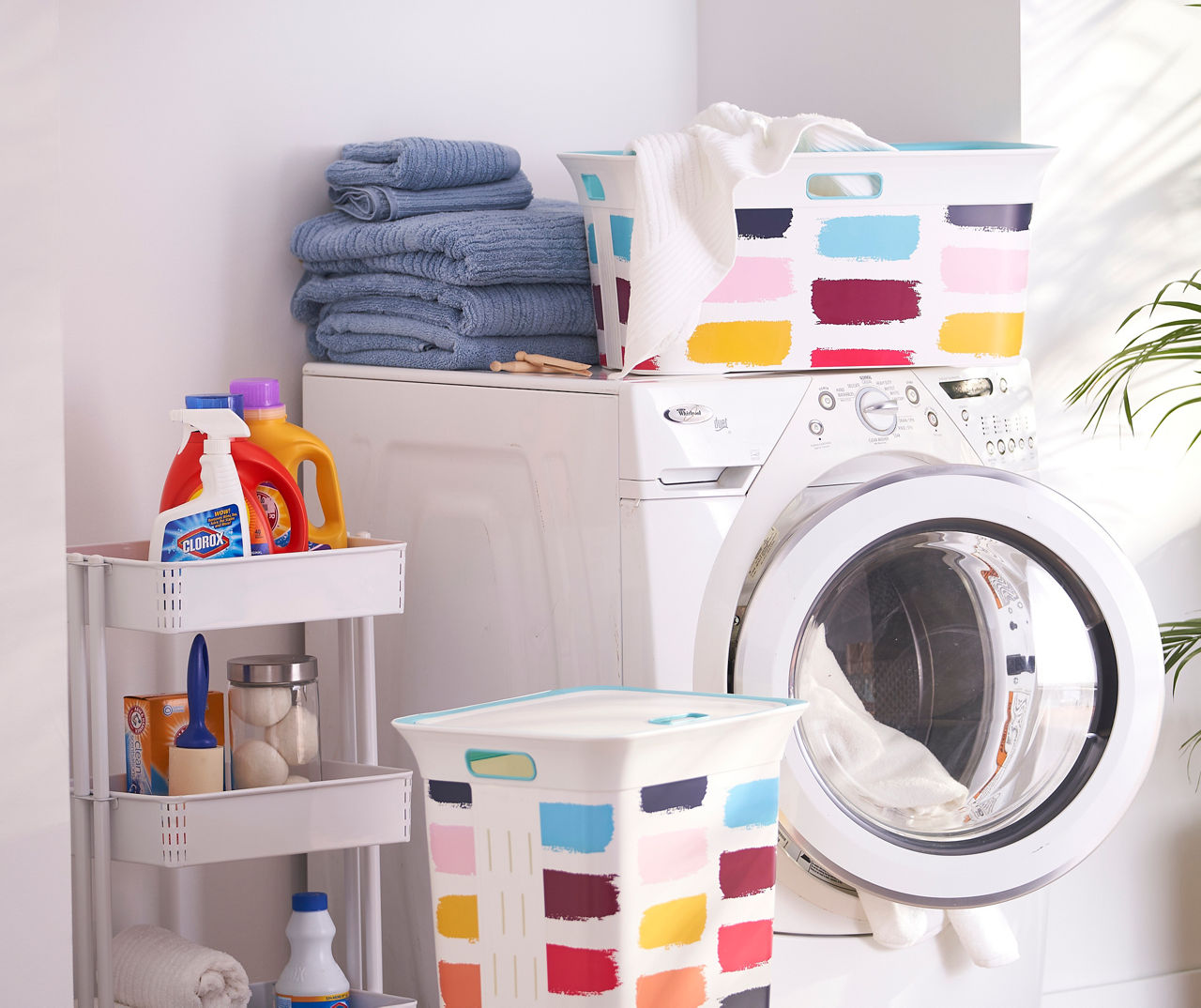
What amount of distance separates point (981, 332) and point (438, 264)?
692 millimetres

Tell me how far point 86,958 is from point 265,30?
4.14 feet

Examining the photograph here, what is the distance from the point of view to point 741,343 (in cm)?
172

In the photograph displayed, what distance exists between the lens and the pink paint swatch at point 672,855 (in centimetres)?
136

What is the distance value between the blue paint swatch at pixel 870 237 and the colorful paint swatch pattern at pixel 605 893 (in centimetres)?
64

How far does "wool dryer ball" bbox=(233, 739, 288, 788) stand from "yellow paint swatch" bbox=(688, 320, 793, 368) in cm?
67

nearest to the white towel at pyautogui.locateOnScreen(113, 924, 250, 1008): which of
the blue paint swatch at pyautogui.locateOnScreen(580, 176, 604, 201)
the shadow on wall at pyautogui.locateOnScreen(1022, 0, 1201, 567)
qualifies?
the blue paint swatch at pyautogui.locateOnScreen(580, 176, 604, 201)

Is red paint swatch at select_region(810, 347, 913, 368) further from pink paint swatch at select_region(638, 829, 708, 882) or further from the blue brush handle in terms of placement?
the blue brush handle

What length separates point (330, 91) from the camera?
219 centimetres

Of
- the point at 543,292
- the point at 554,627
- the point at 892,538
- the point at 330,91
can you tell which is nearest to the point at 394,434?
the point at 543,292

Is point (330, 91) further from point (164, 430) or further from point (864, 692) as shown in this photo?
point (864, 692)

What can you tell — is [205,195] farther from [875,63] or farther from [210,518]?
[875,63]

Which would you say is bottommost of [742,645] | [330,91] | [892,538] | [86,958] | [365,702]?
[86,958]

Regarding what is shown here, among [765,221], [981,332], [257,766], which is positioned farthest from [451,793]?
[981,332]

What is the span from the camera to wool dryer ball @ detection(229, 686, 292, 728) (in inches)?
68.9
